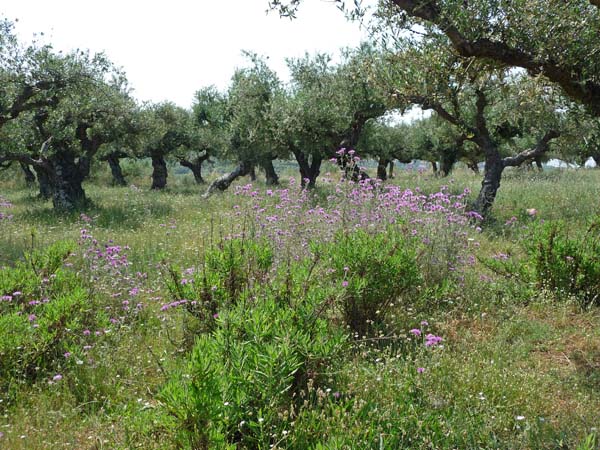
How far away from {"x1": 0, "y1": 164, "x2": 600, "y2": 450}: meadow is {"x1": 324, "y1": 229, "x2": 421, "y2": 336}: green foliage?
1.0 inches

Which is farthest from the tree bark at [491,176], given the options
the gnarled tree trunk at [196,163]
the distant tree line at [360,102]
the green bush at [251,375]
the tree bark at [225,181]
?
the gnarled tree trunk at [196,163]

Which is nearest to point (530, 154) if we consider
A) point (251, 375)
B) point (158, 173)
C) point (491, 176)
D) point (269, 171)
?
point (491, 176)

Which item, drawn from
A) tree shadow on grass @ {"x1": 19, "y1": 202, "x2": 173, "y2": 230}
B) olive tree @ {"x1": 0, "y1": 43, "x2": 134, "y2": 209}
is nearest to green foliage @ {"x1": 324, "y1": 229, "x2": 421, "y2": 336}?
tree shadow on grass @ {"x1": 19, "y1": 202, "x2": 173, "y2": 230}

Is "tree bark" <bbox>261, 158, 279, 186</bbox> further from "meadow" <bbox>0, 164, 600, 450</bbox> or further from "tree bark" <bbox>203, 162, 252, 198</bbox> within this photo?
"meadow" <bbox>0, 164, 600, 450</bbox>

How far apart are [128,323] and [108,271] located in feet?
3.62

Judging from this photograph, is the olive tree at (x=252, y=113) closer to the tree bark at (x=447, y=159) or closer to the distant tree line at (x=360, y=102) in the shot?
the distant tree line at (x=360, y=102)

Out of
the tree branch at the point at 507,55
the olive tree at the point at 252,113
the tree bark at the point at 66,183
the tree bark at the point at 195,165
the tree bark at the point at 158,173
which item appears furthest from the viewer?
the tree bark at the point at 195,165

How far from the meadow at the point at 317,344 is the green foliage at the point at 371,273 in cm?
2

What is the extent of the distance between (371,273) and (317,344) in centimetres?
179

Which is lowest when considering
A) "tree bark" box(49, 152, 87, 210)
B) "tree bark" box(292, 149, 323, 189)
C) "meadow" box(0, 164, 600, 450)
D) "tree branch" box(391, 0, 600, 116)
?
"meadow" box(0, 164, 600, 450)

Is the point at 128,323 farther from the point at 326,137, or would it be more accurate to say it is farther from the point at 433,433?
the point at 326,137

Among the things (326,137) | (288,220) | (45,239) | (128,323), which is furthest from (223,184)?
(128,323)

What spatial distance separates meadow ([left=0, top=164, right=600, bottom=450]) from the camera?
2846 mm

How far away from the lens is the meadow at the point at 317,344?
285 cm
